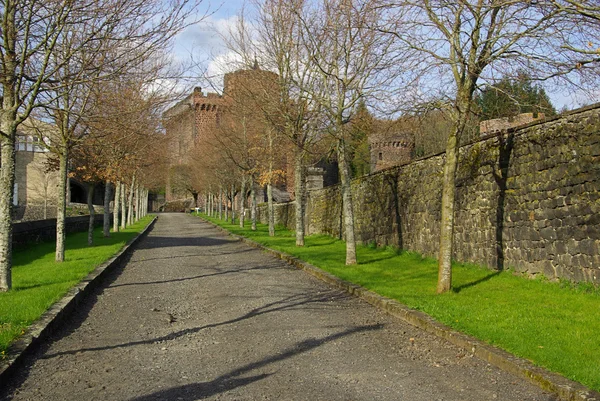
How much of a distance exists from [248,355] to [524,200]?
626 cm

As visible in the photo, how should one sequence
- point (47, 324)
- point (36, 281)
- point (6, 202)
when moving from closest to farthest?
point (47, 324) < point (6, 202) < point (36, 281)

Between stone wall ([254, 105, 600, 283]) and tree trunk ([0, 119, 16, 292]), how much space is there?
28.0ft

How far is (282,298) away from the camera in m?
9.45

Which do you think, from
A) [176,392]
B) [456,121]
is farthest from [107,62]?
[176,392]

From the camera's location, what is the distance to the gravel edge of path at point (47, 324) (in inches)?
210

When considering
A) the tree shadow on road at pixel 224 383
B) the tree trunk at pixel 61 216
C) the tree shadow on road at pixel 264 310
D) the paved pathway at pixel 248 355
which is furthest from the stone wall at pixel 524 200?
the tree trunk at pixel 61 216

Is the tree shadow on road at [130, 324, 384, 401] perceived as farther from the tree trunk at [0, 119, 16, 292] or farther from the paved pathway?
the tree trunk at [0, 119, 16, 292]

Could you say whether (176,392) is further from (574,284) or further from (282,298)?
(574,284)

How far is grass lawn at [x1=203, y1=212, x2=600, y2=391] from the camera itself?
550 centimetres

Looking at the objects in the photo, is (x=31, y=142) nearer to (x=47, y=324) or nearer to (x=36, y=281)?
(x=36, y=281)

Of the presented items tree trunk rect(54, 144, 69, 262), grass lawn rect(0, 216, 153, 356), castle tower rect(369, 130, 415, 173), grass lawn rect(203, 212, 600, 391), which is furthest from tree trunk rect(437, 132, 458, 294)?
tree trunk rect(54, 144, 69, 262)

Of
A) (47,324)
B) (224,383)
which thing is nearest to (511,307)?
(224,383)

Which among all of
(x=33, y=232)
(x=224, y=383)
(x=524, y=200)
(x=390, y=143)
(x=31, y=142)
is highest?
(x=390, y=143)

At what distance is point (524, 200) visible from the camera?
33.2 ft
